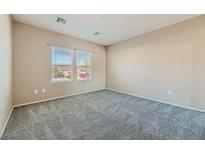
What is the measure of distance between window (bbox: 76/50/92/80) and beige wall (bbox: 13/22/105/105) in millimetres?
513

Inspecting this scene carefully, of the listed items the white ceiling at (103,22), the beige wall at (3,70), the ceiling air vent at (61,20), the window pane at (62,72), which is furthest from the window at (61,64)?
the beige wall at (3,70)

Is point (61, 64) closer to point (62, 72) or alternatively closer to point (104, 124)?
point (62, 72)

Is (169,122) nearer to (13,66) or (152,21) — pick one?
(152,21)

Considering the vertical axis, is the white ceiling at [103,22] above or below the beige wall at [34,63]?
above

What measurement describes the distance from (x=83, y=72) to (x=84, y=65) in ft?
1.08

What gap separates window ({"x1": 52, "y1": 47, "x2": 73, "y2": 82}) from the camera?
3.80m

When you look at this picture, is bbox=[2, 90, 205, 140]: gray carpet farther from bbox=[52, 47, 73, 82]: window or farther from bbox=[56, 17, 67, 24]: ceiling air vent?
bbox=[56, 17, 67, 24]: ceiling air vent

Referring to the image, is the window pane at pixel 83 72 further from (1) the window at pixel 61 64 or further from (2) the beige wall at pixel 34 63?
(2) the beige wall at pixel 34 63

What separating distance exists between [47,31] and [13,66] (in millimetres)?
1540

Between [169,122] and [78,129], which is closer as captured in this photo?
[78,129]

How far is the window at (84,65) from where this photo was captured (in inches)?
178

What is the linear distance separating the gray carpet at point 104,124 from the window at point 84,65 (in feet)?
6.79

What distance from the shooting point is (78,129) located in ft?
6.20
